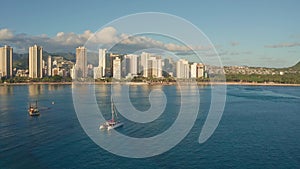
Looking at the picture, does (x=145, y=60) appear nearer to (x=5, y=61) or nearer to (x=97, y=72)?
(x=97, y=72)

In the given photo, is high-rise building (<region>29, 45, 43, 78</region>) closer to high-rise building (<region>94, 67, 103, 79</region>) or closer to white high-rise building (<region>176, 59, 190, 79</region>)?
high-rise building (<region>94, 67, 103, 79</region>)

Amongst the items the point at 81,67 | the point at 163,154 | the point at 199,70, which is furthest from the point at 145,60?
the point at 163,154

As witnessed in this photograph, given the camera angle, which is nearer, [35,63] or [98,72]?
[98,72]

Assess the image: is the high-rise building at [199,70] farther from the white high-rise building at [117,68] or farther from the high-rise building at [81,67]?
the high-rise building at [81,67]

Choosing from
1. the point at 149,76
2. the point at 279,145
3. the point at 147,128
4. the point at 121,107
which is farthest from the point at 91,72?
the point at 279,145

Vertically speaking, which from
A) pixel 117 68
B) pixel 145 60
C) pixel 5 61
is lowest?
pixel 117 68

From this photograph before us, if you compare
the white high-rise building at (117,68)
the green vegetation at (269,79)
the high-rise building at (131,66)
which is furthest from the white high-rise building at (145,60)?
the green vegetation at (269,79)

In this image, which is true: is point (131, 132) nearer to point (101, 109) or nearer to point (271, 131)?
point (271, 131)
